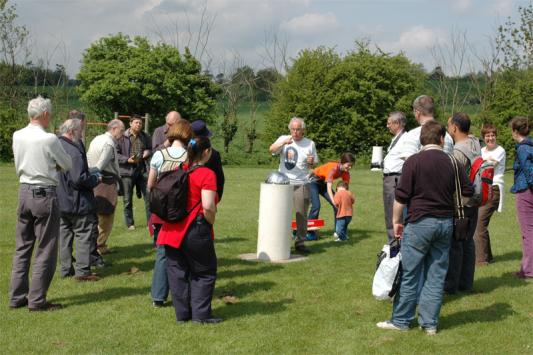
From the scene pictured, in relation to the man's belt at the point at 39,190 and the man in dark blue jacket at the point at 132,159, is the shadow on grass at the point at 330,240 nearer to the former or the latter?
the man in dark blue jacket at the point at 132,159

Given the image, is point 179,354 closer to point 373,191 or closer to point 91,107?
point 373,191

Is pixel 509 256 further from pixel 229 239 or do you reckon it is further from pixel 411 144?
pixel 229 239

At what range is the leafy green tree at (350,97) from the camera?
34250 mm

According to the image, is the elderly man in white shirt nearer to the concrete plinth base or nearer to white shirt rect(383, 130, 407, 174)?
white shirt rect(383, 130, 407, 174)

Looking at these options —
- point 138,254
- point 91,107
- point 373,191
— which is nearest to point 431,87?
point 91,107

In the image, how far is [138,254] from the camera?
9.59 meters

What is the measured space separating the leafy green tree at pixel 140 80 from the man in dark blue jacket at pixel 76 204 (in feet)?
84.9

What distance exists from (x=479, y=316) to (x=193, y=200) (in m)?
3.17

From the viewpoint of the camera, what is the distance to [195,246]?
600 cm

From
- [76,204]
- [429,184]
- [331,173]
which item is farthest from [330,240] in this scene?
[429,184]

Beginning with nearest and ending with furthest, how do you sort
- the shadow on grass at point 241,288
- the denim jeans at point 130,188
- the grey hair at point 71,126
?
the shadow on grass at point 241,288 → the grey hair at point 71,126 → the denim jeans at point 130,188

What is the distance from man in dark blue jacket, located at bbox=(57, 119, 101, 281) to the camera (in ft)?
24.9

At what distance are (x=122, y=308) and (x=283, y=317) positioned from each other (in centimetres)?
170

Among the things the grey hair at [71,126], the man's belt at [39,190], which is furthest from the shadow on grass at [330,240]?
the man's belt at [39,190]
